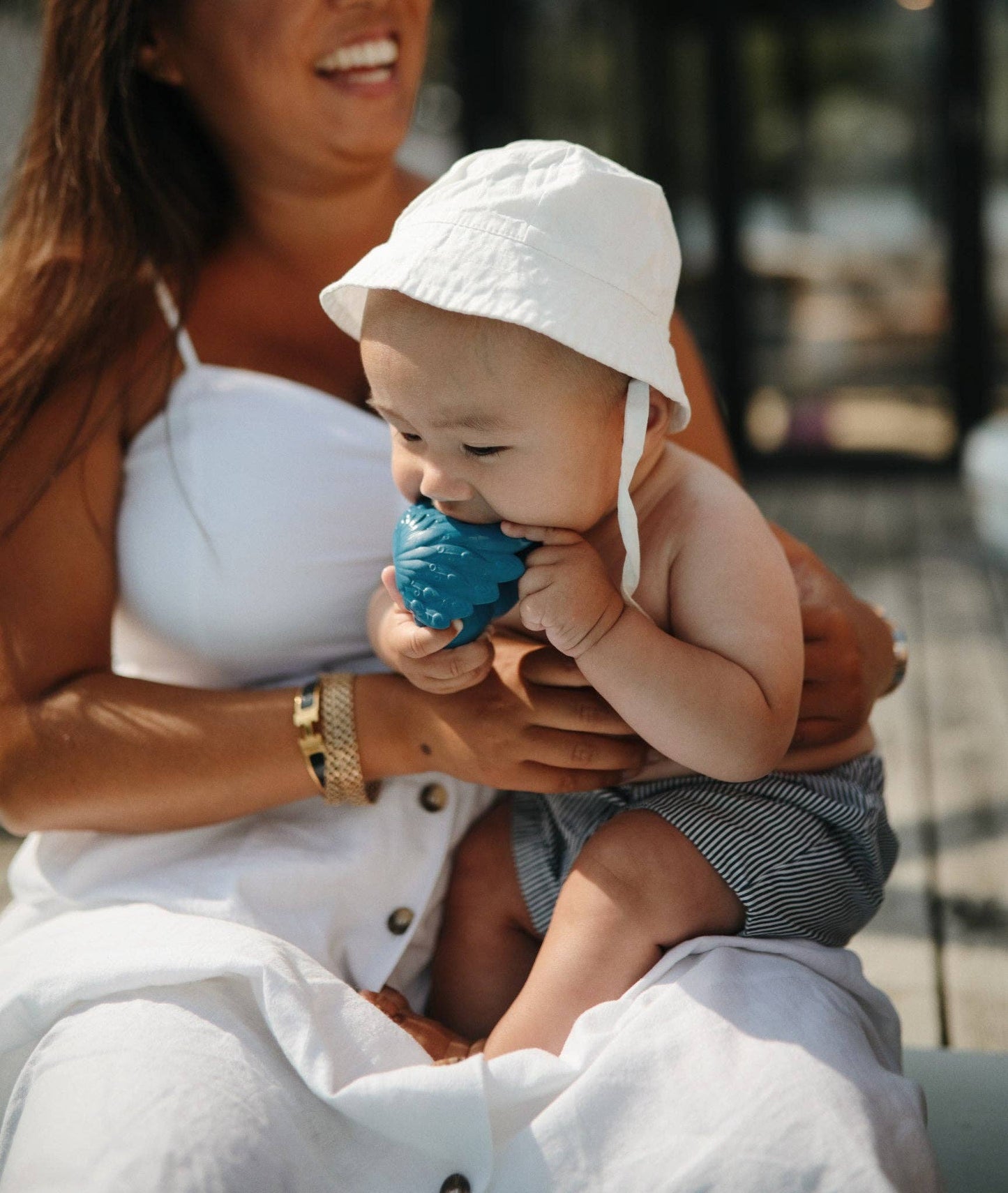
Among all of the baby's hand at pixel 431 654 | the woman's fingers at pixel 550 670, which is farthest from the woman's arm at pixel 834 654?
the baby's hand at pixel 431 654

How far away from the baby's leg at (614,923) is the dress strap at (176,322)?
0.77m

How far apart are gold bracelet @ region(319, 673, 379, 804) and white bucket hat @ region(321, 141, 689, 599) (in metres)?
0.36

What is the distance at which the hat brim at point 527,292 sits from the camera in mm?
1179

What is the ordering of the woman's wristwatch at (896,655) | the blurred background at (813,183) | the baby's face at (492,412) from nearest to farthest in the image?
1. the baby's face at (492,412)
2. the woman's wristwatch at (896,655)
3. the blurred background at (813,183)

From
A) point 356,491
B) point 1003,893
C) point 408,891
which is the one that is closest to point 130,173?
point 356,491

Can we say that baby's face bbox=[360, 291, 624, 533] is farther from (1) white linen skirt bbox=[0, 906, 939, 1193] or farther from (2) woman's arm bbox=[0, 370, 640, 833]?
(1) white linen skirt bbox=[0, 906, 939, 1193]

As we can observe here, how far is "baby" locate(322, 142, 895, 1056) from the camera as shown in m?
1.22

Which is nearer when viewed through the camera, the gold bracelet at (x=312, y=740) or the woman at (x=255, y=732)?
the woman at (x=255, y=732)

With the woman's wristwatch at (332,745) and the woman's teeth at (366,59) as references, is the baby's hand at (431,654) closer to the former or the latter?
the woman's wristwatch at (332,745)

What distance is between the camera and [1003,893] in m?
2.49

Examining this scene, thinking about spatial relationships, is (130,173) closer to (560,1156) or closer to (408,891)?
(408,891)

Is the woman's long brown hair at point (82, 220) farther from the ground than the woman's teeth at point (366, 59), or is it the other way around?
the woman's teeth at point (366, 59)

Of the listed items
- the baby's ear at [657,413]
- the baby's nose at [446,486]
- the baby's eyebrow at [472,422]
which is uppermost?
the baby's eyebrow at [472,422]

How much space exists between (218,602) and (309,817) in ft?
0.89
